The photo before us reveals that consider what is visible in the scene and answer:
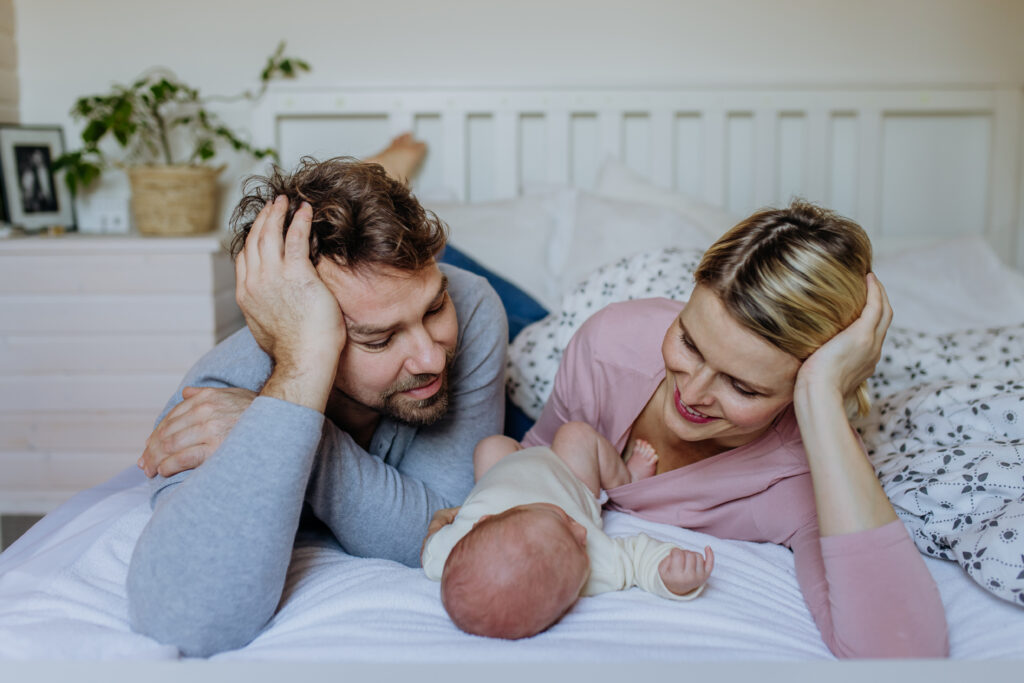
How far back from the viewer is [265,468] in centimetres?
97

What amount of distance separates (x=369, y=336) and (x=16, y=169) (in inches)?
75.2

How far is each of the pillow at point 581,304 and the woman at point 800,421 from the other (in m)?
0.45

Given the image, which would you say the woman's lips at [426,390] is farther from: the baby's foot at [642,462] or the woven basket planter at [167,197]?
the woven basket planter at [167,197]

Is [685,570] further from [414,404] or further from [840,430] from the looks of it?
[414,404]

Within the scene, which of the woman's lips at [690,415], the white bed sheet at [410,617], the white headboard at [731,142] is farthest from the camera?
the white headboard at [731,142]

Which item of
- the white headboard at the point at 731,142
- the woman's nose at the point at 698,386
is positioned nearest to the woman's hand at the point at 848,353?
the woman's nose at the point at 698,386

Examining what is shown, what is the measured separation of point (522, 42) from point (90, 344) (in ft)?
4.89

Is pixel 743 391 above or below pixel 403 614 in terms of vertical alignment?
above

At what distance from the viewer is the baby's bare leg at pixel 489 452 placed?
1.33m

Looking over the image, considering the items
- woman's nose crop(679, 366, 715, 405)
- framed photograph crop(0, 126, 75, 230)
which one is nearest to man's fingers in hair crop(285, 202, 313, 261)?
woman's nose crop(679, 366, 715, 405)

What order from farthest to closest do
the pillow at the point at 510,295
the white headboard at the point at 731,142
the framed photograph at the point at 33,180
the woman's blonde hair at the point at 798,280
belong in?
the white headboard at the point at 731,142, the framed photograph at the point at 33,180, the pillow at the point at 510,295, the woman's blonde hair at the point at 798,280

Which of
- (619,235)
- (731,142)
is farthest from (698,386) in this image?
(731,142)

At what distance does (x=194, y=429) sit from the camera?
1143 millimetres

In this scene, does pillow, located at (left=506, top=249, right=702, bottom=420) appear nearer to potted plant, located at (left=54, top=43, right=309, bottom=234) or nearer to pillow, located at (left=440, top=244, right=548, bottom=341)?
pillow, located at (left=440, top=244, right=548, bottom=341)
